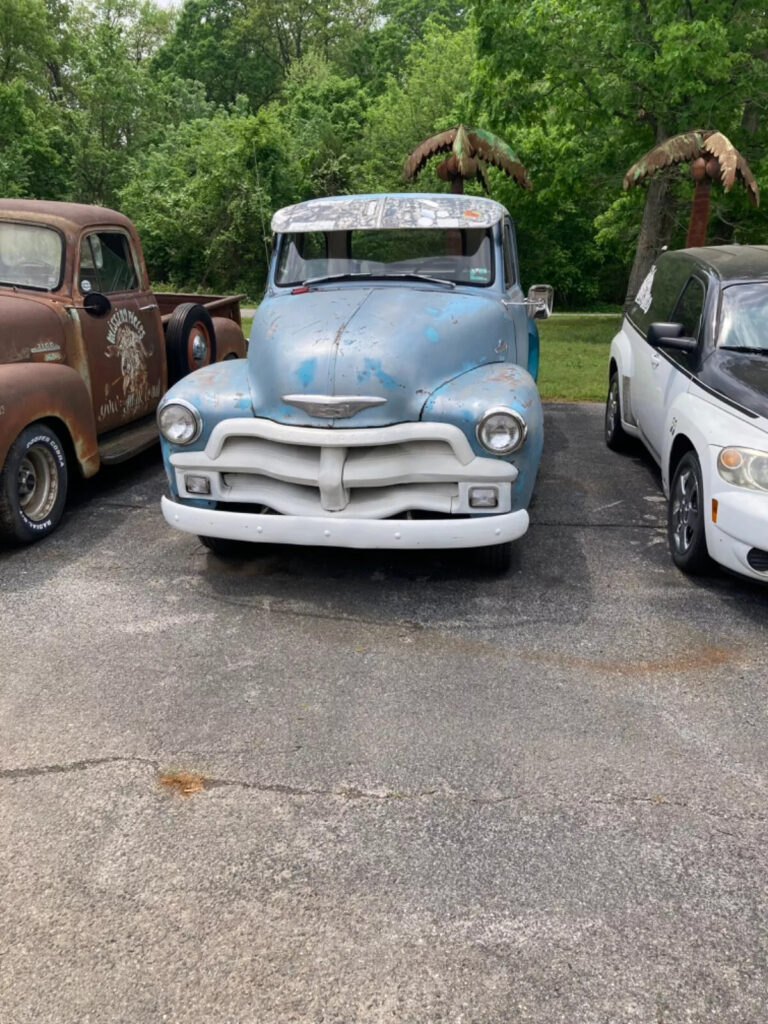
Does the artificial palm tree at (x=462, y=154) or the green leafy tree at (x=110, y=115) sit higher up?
the green leafy tree at (x=110, y=115)

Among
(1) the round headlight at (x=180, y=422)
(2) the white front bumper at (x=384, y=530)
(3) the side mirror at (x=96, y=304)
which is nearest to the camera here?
(2) the white front bumper at (x=384, y=530)

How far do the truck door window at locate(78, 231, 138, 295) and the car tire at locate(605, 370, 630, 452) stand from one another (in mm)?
4117

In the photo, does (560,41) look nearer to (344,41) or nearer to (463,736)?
(463,736)

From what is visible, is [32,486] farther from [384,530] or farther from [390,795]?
[390,795]

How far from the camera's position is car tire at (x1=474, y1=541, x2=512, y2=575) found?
4805 mm

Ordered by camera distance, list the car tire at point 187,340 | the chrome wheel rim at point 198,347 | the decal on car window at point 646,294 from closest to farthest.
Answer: the decal on car window at point 646,294 < the car tire at point 187,340 < the chrome wheel rim at point 198,347

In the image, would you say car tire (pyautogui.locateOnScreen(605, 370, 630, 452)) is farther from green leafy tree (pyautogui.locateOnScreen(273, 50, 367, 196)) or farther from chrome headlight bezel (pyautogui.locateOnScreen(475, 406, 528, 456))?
green leafy tree (pyautogui.locateOnScreen(273, 50, 367, 196))

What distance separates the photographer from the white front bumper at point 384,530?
4.29 m

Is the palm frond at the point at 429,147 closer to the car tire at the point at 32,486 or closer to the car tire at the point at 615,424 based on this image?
the car tire at the point at 615,424

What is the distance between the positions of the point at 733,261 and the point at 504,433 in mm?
2725

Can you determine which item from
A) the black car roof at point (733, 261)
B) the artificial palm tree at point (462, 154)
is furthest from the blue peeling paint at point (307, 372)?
the artificial palm tree at point (462, 154)

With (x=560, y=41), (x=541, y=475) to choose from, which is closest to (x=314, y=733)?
(x=541, y=475)

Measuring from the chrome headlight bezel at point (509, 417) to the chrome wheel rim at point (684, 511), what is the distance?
1.16 meters

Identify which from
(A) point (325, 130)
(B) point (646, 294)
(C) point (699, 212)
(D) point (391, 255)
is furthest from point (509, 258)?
(A) point (325, 130)
